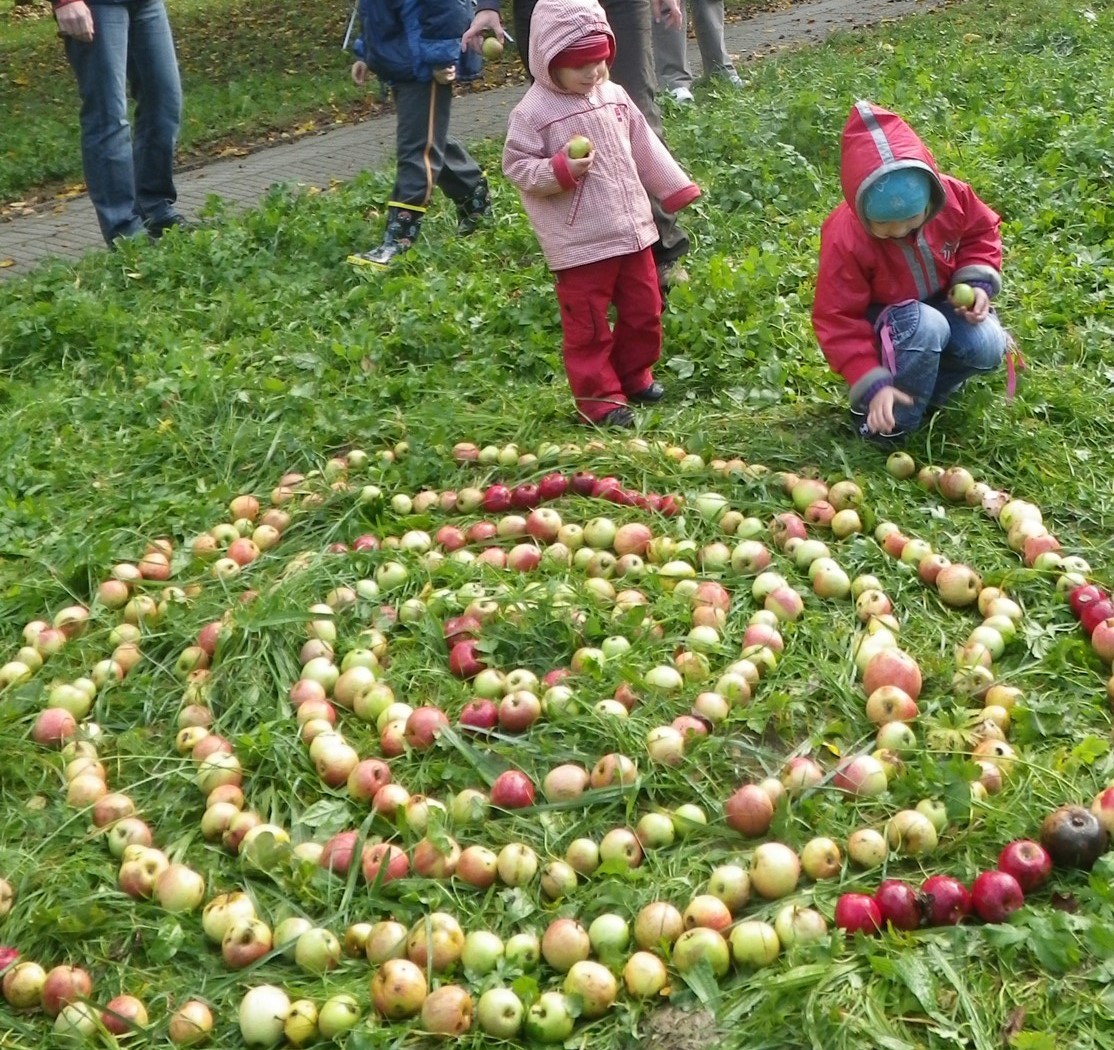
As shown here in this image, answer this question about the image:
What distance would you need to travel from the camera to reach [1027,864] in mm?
2760

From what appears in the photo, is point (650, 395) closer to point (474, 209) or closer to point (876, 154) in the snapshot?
point (876, 154)

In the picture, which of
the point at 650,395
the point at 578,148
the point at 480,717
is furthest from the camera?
the point at 650,395

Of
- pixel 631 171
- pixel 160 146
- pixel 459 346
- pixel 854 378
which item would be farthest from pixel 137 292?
pixel 854 378

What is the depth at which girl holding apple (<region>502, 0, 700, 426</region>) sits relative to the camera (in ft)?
15.6

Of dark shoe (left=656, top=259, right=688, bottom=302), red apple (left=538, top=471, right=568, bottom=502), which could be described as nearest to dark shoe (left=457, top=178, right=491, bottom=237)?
dark shoe (left=656, top=259, right=688, bottom=302)

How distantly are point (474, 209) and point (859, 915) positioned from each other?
18.8ft

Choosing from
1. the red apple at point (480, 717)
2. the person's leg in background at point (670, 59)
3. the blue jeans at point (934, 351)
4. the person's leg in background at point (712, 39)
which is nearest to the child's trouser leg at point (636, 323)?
the blue jeans at point (934, 351)

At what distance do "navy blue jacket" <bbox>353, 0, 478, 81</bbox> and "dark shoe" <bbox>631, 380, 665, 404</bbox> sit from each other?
8.88 ft

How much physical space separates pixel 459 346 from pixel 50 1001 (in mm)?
3637

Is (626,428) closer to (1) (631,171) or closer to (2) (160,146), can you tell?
(1) (631,171)

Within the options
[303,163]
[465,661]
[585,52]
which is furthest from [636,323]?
[303,163]

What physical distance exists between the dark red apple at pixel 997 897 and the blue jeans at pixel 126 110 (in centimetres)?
637

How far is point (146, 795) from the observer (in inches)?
135

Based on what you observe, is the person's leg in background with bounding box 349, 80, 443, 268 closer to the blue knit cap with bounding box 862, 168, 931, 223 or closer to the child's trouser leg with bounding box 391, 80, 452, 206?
the child's trouser leg with bounding box 391, 80, 452, 206
